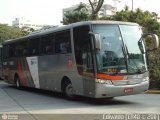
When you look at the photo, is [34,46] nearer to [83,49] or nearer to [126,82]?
[83,49]

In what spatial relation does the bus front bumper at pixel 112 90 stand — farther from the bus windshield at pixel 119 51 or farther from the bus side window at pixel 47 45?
the bus side window at pixel 47 45

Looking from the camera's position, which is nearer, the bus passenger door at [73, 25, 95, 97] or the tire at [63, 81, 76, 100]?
the bus passenger door at [73, 25, 95, 97]

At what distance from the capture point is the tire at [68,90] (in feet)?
53.7

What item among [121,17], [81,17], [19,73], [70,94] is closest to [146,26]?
[121,17]

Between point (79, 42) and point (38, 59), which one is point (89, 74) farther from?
point (38, 59)

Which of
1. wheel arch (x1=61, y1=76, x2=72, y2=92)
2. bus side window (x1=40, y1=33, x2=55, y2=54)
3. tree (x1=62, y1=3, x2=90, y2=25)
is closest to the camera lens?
wheel arch (x1=61, y1=76, x2=72, y2=92)

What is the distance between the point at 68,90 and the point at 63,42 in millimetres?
1996

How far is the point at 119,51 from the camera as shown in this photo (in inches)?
576

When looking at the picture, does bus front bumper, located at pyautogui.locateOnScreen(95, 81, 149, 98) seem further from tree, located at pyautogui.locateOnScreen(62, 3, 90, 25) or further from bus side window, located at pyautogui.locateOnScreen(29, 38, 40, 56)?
tree, located at pyautogui.locateOnScreen(62, 3, 90, 25)

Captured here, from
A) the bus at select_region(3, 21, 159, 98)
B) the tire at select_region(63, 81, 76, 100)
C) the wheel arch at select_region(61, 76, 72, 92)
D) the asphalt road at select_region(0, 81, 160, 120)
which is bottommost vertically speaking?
the asphalt road at select_region(0, 81, 160, 120)

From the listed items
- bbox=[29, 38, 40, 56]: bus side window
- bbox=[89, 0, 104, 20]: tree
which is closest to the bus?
bbox=[29, 38, 40, 56]: bus side window

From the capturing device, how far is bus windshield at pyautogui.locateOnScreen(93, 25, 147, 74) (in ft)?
47.2

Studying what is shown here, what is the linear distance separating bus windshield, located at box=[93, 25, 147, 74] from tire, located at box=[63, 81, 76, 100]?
2442 millimetres

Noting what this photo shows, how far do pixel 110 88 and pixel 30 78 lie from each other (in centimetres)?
806
